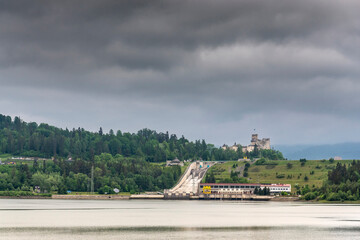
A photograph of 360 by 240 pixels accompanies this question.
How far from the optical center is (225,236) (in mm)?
78500

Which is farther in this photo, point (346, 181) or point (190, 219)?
point (346, 181)

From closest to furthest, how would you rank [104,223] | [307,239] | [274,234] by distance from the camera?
[307,239], [274,234], [104,223]

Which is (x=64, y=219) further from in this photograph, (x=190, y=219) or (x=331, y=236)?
(x=331, y=236)

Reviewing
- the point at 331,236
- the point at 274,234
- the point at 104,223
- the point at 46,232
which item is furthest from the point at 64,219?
the point at 331,236

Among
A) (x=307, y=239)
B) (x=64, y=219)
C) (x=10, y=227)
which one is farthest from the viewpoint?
(x=64, y=219)

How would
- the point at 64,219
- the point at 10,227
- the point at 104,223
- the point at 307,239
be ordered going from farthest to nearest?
1. the point at 64,219
2. the point at 104,223
3. the point at 10,227
4. the point at 307,239

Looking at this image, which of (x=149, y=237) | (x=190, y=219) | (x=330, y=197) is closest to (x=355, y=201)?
(x=330, y=197)

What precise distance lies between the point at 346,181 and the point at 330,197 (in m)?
7.91

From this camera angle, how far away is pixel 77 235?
257 feet

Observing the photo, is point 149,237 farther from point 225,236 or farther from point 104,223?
point 104,223

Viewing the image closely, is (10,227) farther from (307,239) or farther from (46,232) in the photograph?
(307,239)

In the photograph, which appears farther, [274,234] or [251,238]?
[274,234]

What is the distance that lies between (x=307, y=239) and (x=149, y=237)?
65.8 feet

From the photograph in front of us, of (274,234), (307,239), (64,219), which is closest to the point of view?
(307,239)
